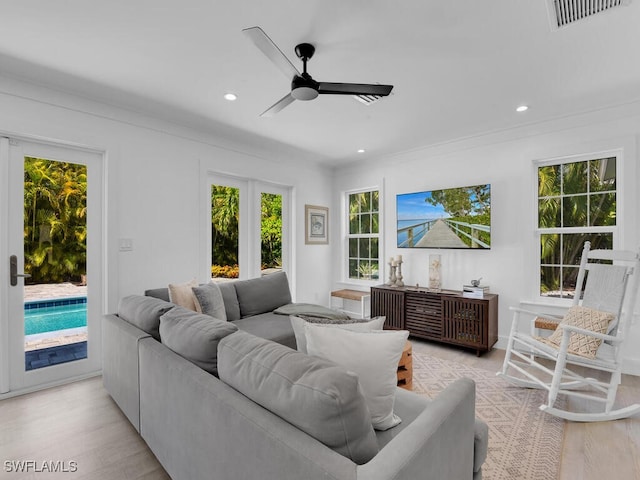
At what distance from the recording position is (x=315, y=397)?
0.91m

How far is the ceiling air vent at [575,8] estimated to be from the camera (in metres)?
1.70

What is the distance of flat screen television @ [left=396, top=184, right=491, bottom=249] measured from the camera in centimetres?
373

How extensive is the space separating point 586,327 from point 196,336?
2765 mm

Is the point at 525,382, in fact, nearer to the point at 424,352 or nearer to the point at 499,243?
the point at 424,352

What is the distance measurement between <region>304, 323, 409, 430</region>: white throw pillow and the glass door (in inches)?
106

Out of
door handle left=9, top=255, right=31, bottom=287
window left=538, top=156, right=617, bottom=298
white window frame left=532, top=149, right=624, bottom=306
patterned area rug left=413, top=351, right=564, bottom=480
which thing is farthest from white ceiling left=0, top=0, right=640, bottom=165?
patterned area rug left=413, top=351, right=564, bottom=480

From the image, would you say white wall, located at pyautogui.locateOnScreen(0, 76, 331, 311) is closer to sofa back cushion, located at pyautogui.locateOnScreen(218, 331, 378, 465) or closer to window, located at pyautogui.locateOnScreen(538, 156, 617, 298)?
sofa back cushion, located at pyautogui.locateOnScreen(218, 331, 378, 465)

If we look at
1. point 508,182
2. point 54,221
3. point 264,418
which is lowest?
point 264,418

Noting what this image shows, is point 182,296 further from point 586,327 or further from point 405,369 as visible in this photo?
point 586,327

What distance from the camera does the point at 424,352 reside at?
352 cm

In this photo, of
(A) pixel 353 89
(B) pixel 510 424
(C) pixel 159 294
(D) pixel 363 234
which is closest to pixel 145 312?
(C) pixel 159 294

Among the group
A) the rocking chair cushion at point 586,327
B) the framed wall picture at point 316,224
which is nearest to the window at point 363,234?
the framed wall picture at point 316,224

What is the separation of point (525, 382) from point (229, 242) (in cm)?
337

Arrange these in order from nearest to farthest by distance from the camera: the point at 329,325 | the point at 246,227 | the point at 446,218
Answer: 1. the point at 329,325
2. the point at 446,218
3. the point at 246,227
